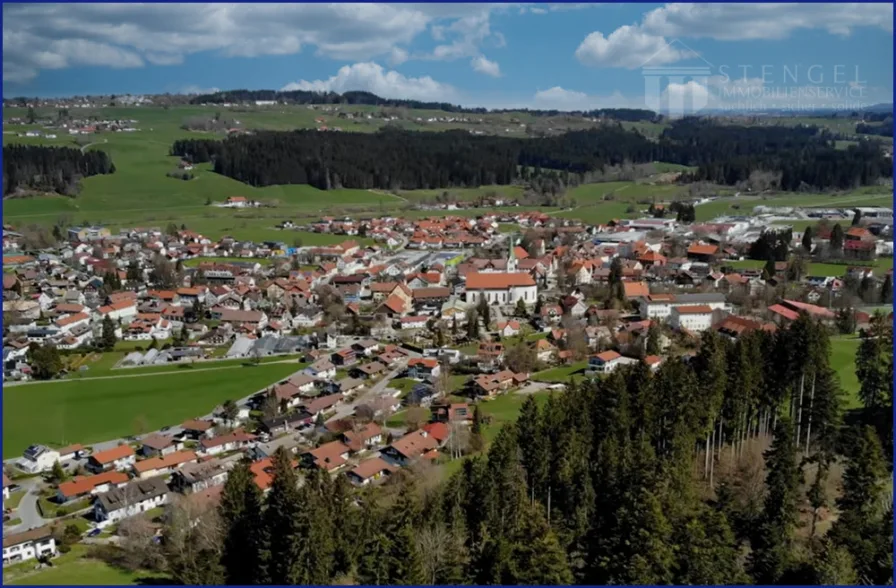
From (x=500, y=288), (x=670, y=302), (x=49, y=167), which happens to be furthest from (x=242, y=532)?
(x=49, y=167)

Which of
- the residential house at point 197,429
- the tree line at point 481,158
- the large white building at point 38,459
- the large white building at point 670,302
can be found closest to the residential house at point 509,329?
the large white building at point 670,302

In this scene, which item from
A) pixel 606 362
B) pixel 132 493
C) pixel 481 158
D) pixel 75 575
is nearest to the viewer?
pixel 75 575

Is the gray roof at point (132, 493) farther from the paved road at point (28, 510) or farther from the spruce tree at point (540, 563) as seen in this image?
the spruce tree at point (540, 563)

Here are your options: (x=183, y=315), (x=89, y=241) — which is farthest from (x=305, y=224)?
(x=183, y=315)

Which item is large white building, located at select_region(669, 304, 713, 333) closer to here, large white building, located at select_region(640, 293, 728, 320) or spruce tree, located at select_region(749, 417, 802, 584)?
large white building, located at select_region(640, 293, 728, 320)

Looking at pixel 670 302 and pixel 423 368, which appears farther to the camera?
pixel 670 302

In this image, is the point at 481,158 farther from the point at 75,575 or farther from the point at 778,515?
Result: the point at 75,575
